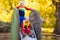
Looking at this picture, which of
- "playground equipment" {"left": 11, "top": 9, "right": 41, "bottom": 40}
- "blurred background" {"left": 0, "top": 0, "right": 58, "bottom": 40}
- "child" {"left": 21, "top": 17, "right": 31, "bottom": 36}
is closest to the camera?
"playground equipment" {"left": 11, "top": 9, "right": 41, "bottom": 40}

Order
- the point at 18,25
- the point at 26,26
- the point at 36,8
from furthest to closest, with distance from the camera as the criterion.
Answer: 1. the point at 36,8
2. the point at 26,26
3. the point at 18,25

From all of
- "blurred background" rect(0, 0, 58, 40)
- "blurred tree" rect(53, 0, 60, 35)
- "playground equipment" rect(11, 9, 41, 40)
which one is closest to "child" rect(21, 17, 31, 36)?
"playground equipment" rect(11, 9, 41, 40)

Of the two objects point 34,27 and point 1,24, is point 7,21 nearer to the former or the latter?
point 1,24

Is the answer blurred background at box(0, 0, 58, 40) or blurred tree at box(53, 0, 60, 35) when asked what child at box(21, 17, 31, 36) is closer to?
blurred background at box(0, 0, 58, 40)

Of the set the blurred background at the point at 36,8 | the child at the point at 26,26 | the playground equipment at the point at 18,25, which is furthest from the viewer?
the blurred background at the point at 36,8

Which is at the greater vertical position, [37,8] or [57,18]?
[37,8]

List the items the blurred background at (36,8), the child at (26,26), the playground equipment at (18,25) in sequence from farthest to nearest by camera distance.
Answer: the blurred background at (36,8) < the child at (26,26) < the playground equipment at (18,25)

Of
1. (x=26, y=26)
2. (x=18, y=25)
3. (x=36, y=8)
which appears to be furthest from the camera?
(x=36, y=8)

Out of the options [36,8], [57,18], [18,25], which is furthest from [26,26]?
[57,18]

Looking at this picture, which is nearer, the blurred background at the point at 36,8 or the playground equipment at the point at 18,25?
the playground equipment at the point at 18,25

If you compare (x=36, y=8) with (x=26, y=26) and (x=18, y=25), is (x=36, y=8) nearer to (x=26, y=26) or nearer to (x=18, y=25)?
(x=26, y=26)

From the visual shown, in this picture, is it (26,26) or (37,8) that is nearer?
(26,26)

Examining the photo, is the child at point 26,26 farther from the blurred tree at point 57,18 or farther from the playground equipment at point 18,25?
the blurred tree at point 57,18

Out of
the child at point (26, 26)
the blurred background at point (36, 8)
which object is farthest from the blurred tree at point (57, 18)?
the child at point (26, 26)
